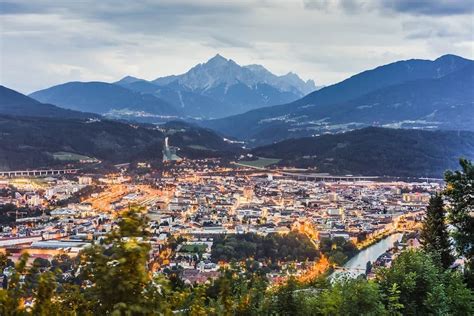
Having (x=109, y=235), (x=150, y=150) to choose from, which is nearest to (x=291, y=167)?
(x=150, y=150)

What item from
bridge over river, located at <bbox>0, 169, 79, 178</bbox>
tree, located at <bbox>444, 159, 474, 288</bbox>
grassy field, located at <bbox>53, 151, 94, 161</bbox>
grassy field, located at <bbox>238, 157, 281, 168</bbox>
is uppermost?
tree, located at <bbox>444, 159, 474, 288</bbox>

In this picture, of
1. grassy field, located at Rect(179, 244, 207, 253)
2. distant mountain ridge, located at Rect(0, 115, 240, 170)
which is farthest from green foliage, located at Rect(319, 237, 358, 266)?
distant mountain ridge, located at Rect(0, 115, 240, 170)

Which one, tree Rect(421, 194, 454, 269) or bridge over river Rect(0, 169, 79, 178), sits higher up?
tree Rect(421, 194, 454, 269)

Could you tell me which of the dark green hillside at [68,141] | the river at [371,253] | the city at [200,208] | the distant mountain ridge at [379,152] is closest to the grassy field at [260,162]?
the distant mountain ridge at [379,152]

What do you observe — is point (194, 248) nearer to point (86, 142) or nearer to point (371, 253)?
point (371, 253)

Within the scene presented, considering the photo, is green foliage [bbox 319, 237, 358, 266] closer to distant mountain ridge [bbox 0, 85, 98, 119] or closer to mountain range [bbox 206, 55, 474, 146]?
mountain range [bbox 206, 55, 474, 146]

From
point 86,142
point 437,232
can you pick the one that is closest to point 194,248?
point 437,232
